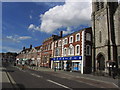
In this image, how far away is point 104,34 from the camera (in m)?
26.8

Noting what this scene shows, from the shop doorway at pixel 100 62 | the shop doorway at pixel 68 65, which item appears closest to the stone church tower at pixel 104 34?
the shop doorway at pixel 100 62

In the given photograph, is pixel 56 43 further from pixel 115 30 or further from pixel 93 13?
pixel 115 30

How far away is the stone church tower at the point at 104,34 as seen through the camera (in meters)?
25.1

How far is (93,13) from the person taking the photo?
30.5 m

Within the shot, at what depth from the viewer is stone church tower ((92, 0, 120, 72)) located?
82.3 feet

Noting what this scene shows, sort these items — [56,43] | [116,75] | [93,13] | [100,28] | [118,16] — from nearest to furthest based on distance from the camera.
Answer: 1. [116,75]
2. [118,16]
3. [100,28]
4. [93,13]
5. [56,43]

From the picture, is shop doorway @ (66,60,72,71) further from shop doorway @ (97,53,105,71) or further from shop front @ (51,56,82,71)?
shop doorway @ (97,53,105,71)

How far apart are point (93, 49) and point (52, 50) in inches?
706

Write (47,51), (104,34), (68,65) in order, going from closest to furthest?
(104,34), (68,65), (47,51)

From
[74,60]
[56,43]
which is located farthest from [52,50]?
[74,60]

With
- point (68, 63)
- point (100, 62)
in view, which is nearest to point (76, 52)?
point (68, 63)

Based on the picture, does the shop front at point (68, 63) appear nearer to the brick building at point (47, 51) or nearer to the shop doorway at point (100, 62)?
the shop doorway at point (100, 62)

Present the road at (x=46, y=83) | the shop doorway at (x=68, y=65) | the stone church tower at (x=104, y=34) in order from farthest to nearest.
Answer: the shop doorway at (x=68, y=65) < the stone church tower at (x=104, y=34) < the road at (x=46, y=83)

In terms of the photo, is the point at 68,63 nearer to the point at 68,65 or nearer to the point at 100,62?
the point at 68,65
